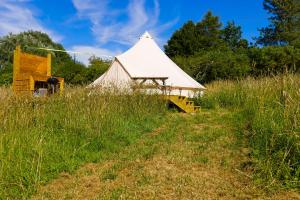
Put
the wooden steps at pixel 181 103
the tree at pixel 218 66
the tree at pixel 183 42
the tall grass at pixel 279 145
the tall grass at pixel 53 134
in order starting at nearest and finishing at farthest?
1. the tall grass at pixel 279 145
2. the tall grass at pixel 53 134
3. the wooden steps at pixel 181 103
4. the tree at pixel 218 66
5. the tree at pixel 183 42

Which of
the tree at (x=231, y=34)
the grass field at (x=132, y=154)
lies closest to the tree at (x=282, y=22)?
the tree at (x=231, y=34)

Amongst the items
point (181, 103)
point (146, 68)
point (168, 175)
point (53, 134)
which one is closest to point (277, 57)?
point (146, 68)

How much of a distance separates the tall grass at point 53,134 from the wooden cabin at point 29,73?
2617 mm

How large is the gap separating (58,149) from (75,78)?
19918mm

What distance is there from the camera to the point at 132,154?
5141 mm

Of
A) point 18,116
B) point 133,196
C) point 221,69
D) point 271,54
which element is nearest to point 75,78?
point 221,69

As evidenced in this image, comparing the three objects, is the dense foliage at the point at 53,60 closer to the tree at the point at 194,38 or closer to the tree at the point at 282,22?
the tree at the point at 194,38

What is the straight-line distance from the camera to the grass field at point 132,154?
3.62 meters

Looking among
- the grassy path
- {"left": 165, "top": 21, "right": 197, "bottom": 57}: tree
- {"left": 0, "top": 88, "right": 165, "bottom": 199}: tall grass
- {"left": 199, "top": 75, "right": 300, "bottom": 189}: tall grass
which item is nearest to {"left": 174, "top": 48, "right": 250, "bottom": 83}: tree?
{"left": 165, "top": 21, "right": 197, "bottom": 57}: tree

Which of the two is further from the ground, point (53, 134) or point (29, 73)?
point (29, 73)

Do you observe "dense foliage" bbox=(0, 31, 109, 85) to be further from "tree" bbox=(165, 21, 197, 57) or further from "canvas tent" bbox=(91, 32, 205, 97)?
"canvas tent" bbox=(91, 32, 205, 97)

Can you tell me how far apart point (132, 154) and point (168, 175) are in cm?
116

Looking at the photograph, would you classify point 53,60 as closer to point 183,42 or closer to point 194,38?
point 183,42

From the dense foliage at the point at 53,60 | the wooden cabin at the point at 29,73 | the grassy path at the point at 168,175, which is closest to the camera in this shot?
the grassy path at the point at 168,175
